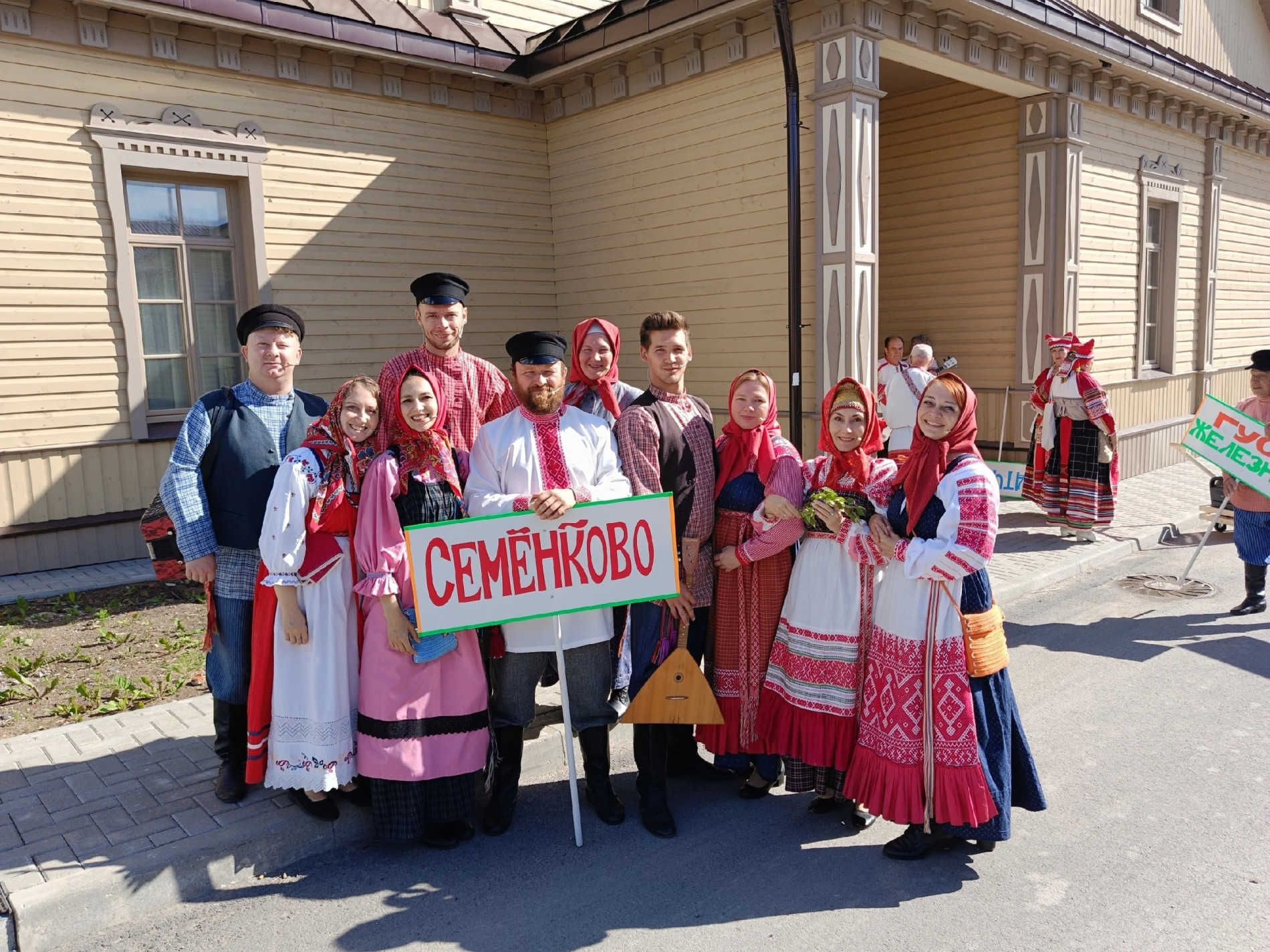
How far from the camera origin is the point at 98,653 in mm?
5531

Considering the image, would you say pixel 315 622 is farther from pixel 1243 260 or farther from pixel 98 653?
pixel 1243 260

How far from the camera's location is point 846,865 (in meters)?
3.33

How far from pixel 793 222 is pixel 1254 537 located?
4.22m

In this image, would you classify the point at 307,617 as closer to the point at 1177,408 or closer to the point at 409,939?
the point at 409,939

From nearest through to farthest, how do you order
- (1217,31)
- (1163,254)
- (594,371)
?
(594,371) → (1163,254) → (1217,31)

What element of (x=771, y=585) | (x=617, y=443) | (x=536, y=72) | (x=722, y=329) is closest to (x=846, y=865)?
(x=771, y=585)

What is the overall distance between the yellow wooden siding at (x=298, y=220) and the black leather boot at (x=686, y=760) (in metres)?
5.89

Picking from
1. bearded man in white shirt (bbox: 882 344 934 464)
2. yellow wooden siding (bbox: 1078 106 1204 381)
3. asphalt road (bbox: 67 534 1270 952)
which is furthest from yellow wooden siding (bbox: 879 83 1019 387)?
asphalt road (bbox: 67 534 1270 952)

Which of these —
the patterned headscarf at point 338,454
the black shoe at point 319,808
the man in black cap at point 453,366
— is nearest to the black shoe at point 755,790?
the black shoe at point 319,808

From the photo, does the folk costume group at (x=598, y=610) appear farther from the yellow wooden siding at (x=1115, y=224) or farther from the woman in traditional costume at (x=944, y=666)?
the yellow wooden siding at (x=1115, y=224)

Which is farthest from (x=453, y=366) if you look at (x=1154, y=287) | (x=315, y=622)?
(x=1154, y=287)

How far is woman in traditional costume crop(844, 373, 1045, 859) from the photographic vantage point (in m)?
3.18

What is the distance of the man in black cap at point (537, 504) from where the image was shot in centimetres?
350

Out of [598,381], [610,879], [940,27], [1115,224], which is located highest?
[940,27]
